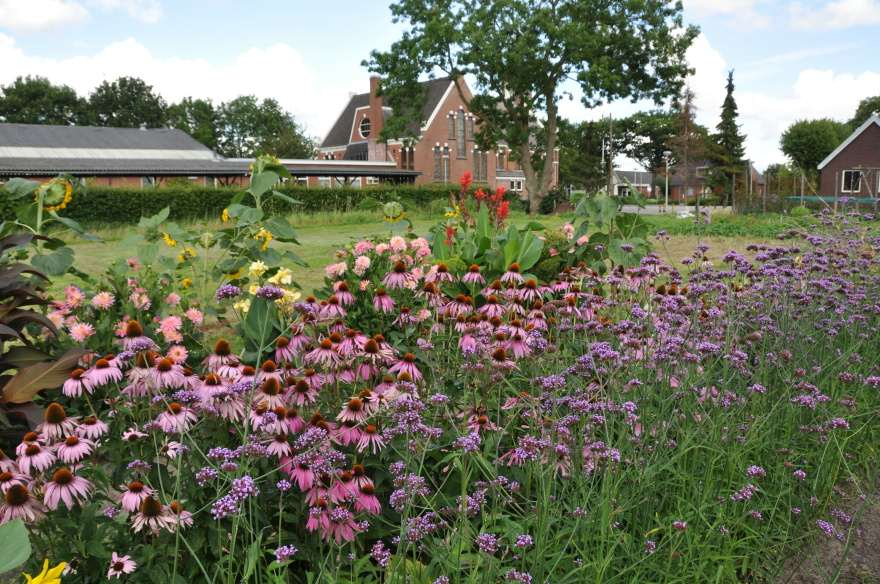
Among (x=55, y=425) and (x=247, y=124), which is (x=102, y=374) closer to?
(x=55, y=425)

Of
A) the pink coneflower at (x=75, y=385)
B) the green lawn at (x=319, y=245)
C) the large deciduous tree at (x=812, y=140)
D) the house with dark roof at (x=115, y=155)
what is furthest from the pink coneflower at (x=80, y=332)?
the large deciduous tree at (x=812, y=140)

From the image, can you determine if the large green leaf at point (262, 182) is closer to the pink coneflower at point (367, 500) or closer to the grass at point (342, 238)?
the grass at point (342, 238)

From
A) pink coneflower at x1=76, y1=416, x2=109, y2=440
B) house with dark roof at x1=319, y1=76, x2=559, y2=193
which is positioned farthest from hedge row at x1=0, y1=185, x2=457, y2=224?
house with dark roof at x1=319, y1=76, x2=559, y2=193

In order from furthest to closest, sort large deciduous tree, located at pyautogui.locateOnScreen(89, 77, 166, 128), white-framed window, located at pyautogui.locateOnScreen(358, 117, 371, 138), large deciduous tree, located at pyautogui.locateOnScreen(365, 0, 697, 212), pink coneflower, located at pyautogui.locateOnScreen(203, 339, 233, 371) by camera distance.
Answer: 1. large deciduous tree, located at pyautogui.locateOnScreen(89, 77, 166, 128)
2. white-framed window, located at pyautogui.locateOnScreen(358, 117, 371, 138)
3. large deciduous tree, located at pyautogui.locateOnScreen(365, 0, 697, 212)
4. pink coneflower, located at pyautogui.locateOnScreen(203, 339, 233, 371)

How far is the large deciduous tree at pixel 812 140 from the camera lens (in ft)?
185

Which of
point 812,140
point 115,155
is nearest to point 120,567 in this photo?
point 115,155

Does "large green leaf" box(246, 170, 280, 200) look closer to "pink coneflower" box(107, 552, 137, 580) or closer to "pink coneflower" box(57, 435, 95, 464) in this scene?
"pink coneflower" box(57, 435, 95, 464)

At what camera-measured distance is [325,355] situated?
223 cm

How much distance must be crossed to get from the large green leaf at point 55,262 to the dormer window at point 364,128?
48.1m

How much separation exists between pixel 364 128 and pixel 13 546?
5094cm

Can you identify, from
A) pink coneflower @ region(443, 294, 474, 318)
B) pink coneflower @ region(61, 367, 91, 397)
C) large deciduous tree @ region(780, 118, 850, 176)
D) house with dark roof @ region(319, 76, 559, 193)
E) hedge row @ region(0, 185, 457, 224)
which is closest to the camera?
pink coneflower @ region(61, 367, 91, 397)

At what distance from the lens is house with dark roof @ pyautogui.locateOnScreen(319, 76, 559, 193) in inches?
1753

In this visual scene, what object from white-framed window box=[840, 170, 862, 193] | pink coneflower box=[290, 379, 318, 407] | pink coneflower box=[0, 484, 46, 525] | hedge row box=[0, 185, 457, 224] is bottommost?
pink coneflower box=[0, 484, 46, 525]

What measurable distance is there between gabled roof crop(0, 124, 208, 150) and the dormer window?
11502 millimetres
